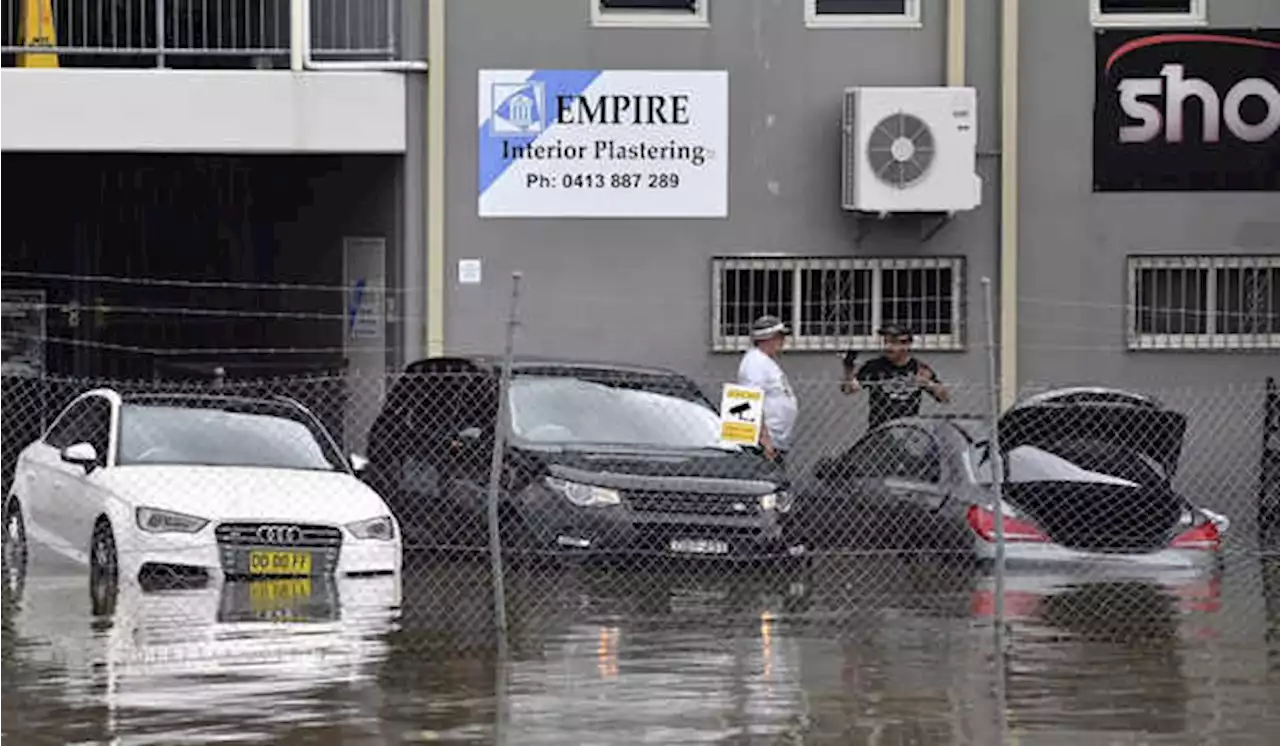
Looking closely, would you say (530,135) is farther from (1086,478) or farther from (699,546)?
(1086,478)

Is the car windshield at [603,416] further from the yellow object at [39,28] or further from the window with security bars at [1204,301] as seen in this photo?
the yellow object at [39,28]

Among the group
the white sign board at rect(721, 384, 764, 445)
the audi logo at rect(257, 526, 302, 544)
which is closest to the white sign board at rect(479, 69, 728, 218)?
the white sign board at rect(721, 384, 764, 445)

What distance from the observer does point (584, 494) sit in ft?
49.7

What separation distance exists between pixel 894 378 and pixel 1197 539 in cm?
377

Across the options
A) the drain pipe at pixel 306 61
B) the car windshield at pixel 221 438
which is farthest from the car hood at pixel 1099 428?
the drain pipe at pixel 306 61

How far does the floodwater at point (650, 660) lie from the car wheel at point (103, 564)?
16 centimetres

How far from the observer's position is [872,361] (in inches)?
757

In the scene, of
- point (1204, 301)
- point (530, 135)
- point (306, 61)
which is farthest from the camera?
point (1204, 301)

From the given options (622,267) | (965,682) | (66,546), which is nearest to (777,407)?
(622,267)

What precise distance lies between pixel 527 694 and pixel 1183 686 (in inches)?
→ 120

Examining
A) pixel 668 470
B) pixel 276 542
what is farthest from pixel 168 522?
pixel 668 470

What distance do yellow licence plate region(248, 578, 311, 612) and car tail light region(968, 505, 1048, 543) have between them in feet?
13.5

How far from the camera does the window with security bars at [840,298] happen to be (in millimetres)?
20703

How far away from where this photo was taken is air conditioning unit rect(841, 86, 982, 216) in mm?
20172
